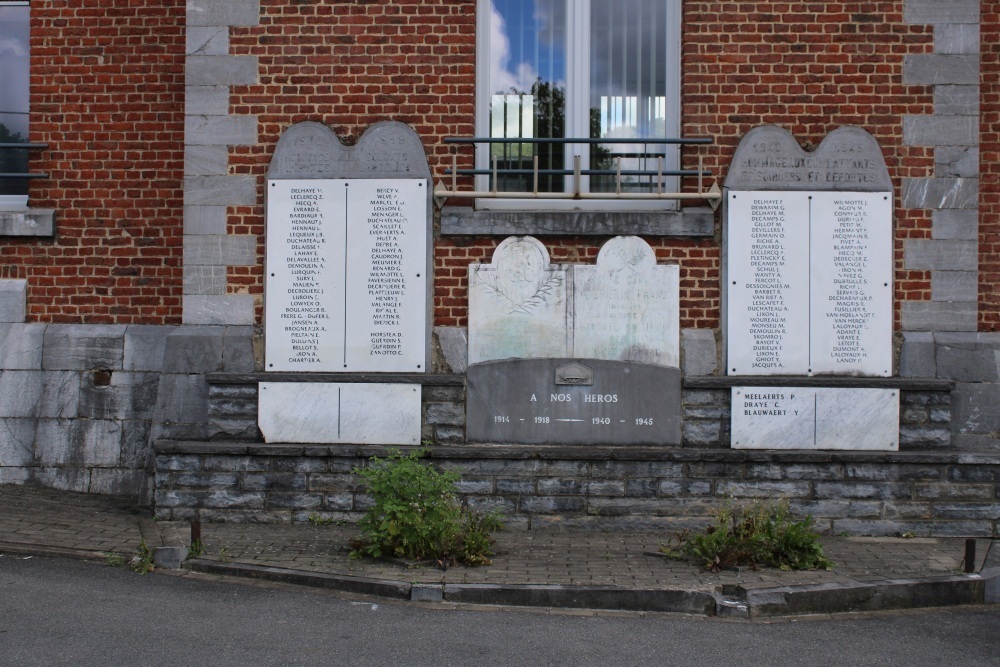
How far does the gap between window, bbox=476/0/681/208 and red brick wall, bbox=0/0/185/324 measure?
280 cm

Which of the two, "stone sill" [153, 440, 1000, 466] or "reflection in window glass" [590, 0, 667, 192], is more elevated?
"reflection in window glass" [590, 0, 667, 192]

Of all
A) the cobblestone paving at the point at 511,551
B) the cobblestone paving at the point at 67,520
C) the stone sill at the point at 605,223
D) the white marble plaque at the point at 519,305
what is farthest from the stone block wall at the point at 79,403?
the stone sill at the point at 605,223

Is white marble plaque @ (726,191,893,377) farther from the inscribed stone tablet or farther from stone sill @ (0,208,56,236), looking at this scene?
stone sill @ (0,208,56,236)

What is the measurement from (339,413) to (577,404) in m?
1.87

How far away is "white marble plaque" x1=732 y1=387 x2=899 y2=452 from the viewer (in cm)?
800

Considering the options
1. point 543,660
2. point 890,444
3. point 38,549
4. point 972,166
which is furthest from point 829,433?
point 38,549

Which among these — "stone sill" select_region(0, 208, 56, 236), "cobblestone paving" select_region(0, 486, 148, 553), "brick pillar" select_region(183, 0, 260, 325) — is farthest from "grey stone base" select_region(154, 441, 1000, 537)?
"stone sill" select_region(0, 208, 56, 236)

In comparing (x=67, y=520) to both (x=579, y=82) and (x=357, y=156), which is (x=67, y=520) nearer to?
(x=357, y=156)

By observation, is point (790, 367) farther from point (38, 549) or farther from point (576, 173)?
point (38, 549)

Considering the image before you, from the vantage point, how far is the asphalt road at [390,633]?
5047 mm

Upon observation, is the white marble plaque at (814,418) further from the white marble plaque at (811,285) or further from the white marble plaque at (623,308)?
the white marble plaque at (623,308)

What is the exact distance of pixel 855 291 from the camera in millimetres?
8102

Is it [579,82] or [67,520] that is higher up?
[579,82]

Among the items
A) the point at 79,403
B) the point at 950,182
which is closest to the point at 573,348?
the point at 950,182
